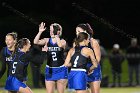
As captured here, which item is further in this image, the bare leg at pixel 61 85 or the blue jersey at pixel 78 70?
the bare leg at pixel 61 85

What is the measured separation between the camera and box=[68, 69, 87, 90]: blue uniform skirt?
13305 millimetres

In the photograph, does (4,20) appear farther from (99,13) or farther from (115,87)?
(115,87)

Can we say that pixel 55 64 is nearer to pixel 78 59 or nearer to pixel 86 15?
pixel 78 59

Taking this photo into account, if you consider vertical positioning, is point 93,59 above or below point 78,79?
above

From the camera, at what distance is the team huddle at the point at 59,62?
13.4 m

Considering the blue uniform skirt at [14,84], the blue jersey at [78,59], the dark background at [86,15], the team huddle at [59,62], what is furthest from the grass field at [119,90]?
the dark background at [86,15]

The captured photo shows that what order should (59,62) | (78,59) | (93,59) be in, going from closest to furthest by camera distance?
(78,59), (93,59), (59,62)

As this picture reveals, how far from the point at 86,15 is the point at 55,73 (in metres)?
22.4

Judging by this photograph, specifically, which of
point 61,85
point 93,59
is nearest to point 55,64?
point 61,85

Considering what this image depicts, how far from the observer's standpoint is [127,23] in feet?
126

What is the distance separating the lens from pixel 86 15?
36.8 m

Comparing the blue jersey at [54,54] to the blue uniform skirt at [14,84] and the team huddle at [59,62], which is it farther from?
the blue uniform skirt at [14,84]

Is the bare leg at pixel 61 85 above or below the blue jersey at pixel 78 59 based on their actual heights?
below

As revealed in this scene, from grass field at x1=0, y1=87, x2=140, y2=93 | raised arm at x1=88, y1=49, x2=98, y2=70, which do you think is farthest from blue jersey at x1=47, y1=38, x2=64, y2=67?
grass field at x1=0, y1=87, x2=140, y2=93
